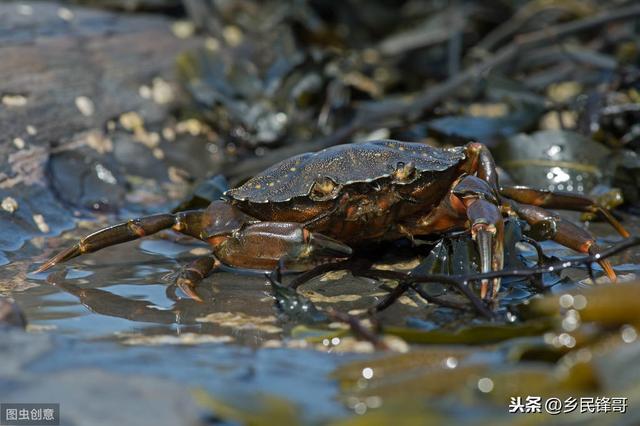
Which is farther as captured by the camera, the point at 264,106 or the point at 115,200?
the point at 264,106

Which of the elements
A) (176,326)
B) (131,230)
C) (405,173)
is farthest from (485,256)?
(131,230)

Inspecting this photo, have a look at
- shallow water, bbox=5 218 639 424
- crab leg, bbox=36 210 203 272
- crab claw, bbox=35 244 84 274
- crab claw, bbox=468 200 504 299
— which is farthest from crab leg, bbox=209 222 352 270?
→ crab claw, bbox=35 244 84 274

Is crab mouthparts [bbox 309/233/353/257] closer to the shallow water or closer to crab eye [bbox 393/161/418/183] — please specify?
the shallow water

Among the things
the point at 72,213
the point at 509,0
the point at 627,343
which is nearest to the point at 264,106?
→ the point at 72,213

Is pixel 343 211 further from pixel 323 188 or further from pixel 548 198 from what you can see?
pixel 548 198

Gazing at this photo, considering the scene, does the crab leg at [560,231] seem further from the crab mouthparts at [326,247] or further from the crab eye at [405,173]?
the crab mouthparts at [326,247]

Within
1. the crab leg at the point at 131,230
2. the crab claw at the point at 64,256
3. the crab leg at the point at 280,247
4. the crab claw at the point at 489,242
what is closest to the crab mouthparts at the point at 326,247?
the crab leg at the point at 280,247

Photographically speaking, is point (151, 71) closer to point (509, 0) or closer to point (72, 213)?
point (72, 213)
